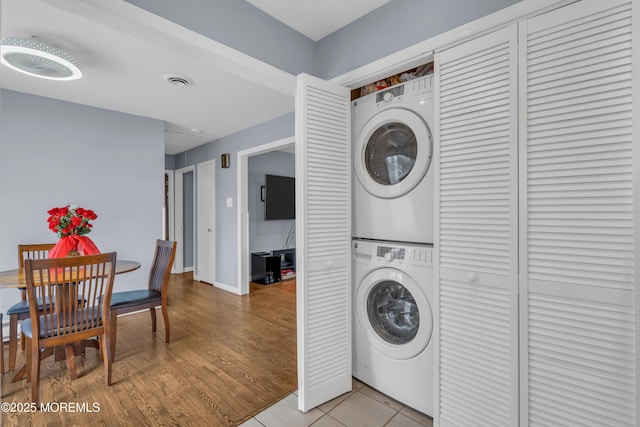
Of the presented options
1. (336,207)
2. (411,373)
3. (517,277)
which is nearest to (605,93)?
(517,277)

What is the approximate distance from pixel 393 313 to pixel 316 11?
6.59 ft

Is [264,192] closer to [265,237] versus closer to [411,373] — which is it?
[265,237]

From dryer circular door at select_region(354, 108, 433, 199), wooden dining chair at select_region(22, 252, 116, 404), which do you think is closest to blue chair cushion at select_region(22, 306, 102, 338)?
wooden dining chair at select_region(22, 252, 116, 404)

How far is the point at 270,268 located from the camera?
506 centimetres

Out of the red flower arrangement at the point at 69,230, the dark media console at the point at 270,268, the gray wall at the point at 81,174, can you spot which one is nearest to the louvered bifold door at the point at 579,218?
the red flower arrangement at the point at 69,230

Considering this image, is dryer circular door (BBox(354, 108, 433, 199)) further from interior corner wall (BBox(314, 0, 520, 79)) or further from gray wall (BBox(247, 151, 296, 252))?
gray wall (BBox(247, 151, 296, 252))

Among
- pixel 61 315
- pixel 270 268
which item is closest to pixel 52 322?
pixel 61 315

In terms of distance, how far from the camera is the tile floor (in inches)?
67.2

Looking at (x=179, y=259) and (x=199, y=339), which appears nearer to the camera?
(x=199, y=339)

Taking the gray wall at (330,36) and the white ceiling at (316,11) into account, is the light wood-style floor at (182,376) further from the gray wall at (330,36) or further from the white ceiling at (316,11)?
the white ceiling at (316,11)

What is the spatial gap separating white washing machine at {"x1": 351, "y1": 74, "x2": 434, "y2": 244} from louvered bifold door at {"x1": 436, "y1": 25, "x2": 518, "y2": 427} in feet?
0.49

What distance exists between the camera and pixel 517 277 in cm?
132

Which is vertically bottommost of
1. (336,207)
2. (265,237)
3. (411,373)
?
(411,373)

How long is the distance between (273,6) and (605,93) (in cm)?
175
